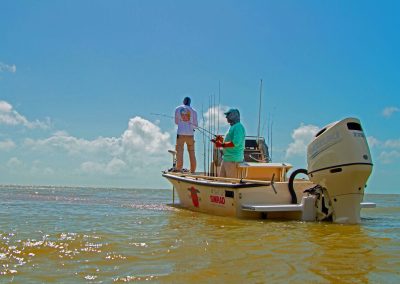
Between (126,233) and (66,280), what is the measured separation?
8.50ft

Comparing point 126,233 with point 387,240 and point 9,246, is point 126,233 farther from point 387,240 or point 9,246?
point 387,240

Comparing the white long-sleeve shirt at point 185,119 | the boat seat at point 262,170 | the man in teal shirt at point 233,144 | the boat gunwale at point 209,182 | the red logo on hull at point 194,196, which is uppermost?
the white long-sleeve shirt at point 185,119

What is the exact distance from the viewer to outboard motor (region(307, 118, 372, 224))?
22.7ft

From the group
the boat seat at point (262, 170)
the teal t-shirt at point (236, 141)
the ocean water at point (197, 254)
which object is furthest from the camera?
the boat seat at point (262, 170)

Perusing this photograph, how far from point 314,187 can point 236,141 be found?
6.58 feet

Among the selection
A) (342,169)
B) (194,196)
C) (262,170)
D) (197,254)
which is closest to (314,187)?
(342,169)

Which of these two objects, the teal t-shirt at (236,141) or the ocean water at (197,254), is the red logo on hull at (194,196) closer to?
the teal t-shirt at (236,141)

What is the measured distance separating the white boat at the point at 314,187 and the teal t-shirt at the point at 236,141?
0.23 meters

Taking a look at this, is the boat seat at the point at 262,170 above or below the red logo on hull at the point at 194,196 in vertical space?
above

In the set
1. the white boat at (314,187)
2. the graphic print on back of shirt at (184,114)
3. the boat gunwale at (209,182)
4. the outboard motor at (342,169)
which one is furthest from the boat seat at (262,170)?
the graphic print on back of shirt at (184,114)

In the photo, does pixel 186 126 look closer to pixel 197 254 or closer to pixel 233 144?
pixel 233 144

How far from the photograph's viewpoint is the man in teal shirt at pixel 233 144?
9133mm

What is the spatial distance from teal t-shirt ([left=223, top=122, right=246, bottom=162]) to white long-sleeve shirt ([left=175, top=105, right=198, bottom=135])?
90.3 inches

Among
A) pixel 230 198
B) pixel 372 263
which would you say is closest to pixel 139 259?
pixel 372 263
